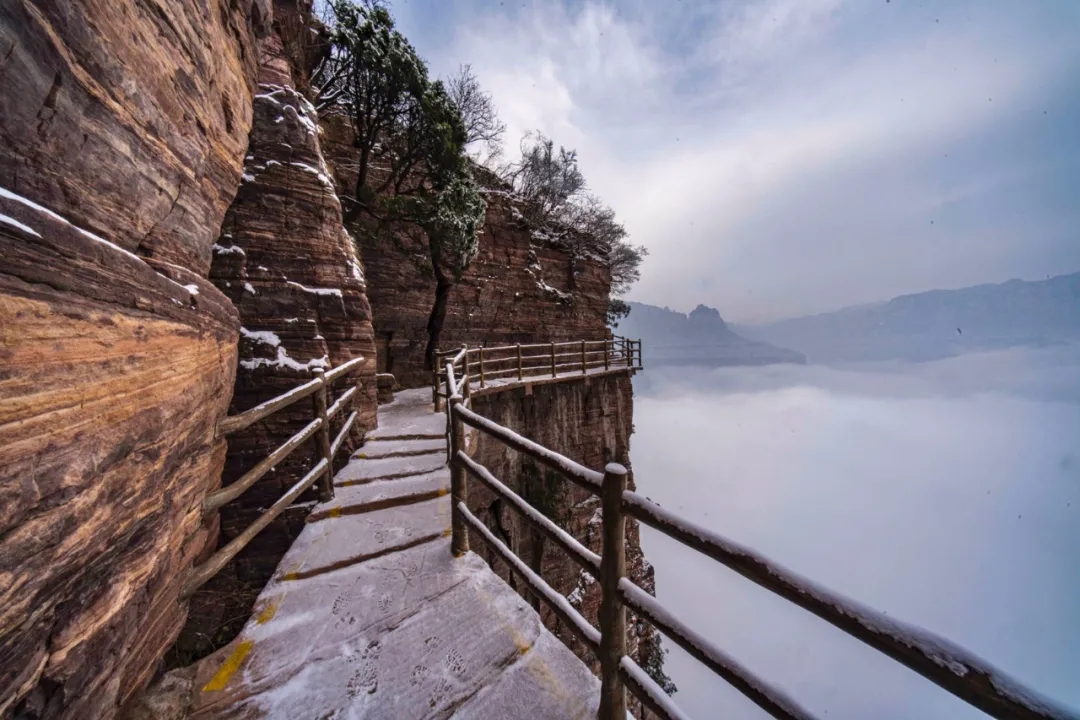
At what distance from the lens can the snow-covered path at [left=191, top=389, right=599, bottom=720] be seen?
5.48 feet

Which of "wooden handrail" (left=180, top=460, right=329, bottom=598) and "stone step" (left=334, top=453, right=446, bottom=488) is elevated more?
"wooden handrail" (left=180, top=460, right=329, bottom=598)

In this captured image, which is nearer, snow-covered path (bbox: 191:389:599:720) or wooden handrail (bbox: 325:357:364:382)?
snow-covered path (bbox: 191:389:599:720)

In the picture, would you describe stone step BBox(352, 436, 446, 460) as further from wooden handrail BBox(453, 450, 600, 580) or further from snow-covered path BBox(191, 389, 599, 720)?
wooden handrail BBox(453, 450, 600, 580)

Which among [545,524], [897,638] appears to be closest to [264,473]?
[545,524]

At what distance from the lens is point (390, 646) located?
1974mm

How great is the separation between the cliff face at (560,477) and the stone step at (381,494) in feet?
9.81

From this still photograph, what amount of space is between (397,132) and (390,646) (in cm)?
1203

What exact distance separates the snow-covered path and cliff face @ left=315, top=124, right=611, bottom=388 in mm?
9399

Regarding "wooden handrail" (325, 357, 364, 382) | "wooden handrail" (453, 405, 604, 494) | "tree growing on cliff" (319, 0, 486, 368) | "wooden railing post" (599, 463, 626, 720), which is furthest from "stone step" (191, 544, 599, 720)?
"tree growing on cliff" (319, 0, 486, 368)

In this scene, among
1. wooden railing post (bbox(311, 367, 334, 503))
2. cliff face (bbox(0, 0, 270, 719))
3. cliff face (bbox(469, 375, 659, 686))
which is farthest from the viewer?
cliff face (bbox(469, 375, 659, 686))

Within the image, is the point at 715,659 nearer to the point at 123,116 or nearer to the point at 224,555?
the point at 224,555

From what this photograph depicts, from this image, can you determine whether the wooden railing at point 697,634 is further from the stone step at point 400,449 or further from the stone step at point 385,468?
the stone step at point 400,449

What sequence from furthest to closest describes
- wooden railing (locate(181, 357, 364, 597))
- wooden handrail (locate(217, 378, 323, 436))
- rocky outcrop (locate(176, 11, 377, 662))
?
rocky outcrop (locate(176, 11, 377, 662)) < wooden handrail (locate(217, 378, 323, 436)) < wooden railing (locate(181, 357, 364, 597))

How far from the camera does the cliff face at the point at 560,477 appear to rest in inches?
323
